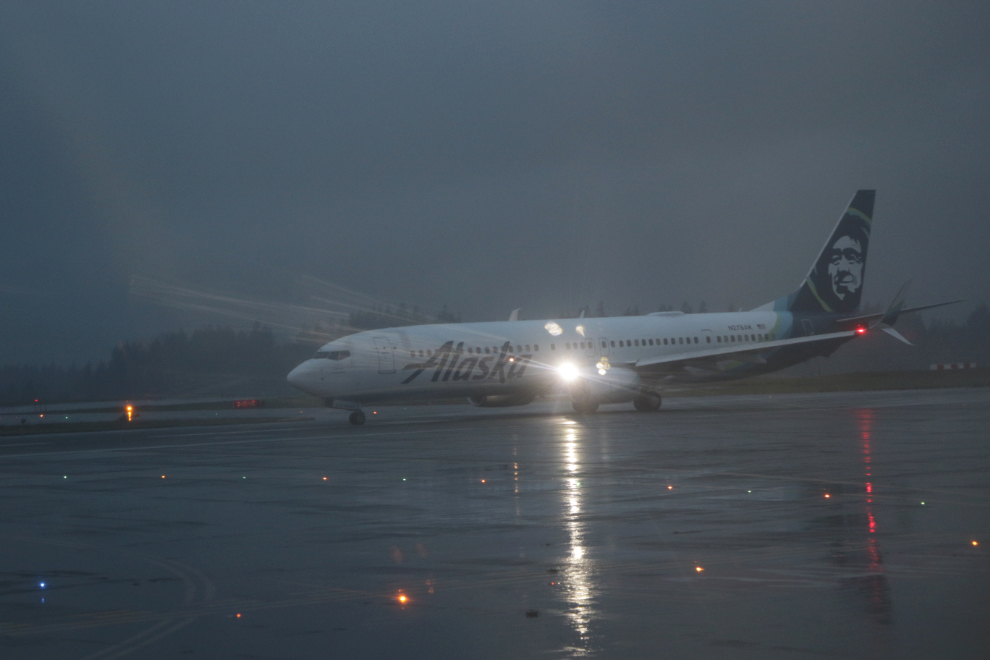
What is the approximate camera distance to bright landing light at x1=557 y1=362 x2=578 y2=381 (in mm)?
41934

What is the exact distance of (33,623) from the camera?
7953mm

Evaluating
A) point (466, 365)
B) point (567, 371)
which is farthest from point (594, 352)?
point (466, 365)

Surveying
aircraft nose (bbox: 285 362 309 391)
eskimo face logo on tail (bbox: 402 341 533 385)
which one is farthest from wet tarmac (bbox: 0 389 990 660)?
eskimo face logo on tail (bbox: 402 341 533 385)

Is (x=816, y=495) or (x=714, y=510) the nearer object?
(x=714, y=510)

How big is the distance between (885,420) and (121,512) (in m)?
22.5

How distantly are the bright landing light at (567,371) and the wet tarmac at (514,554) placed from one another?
18.4 m

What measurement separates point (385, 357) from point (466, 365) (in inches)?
127

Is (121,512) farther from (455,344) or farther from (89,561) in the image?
(455,344)

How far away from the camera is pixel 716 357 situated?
42.6 meters

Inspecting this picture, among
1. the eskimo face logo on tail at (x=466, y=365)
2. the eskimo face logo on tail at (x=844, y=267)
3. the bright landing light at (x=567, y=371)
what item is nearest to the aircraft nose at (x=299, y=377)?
the eskimo face logo on tail at (x=466, y=365)

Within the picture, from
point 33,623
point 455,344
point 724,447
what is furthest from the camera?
point 455,344

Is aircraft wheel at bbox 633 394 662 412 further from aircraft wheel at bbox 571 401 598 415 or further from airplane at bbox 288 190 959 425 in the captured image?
aircraft wheel at bbox 571 401 598 415

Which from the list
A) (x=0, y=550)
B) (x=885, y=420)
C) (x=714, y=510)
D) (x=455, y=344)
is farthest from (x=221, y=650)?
(x=455, y=344)

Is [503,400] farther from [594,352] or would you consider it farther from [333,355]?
[333,355]
